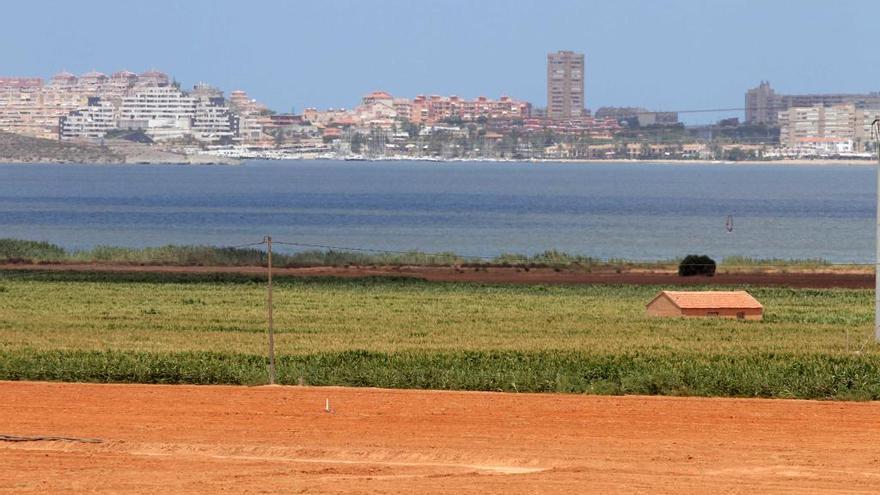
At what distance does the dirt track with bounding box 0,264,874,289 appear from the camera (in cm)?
4919

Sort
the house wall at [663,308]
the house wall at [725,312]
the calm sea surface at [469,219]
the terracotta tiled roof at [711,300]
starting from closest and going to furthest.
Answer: the house wall at [725,312]
the terracotta tiled roof at [711,300]
the house wall at [663,308]
the calm sea surface at [469,219]

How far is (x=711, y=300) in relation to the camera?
114ft

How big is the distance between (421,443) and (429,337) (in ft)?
42.8

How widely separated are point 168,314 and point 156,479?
20.9 m

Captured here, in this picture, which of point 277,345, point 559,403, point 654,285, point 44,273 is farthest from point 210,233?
point 559,403

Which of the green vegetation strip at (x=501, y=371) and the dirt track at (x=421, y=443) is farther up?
the dirt track at (x=421, y=443)

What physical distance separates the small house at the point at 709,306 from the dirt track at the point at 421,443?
48.5ft

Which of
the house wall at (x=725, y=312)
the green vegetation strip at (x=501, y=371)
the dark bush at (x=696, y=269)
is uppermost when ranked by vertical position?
the green vegetation strip at (x=501, y=371)

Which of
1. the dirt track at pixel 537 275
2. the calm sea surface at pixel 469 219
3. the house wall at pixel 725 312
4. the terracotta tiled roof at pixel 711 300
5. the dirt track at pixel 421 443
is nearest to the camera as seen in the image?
the dirt track at pixel 421 443

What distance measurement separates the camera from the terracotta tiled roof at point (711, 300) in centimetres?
3450

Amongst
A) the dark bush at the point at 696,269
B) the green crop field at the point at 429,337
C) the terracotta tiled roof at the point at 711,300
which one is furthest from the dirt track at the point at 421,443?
the dark bush at the point at 696,269

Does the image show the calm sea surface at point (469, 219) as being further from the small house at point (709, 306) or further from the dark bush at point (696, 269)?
the small house at point (709, 306)

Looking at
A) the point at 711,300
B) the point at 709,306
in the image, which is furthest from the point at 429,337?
the point at 711,300

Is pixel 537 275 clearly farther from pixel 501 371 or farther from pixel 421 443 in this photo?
pixel 421 443
